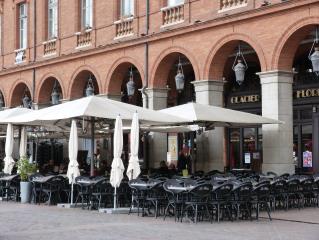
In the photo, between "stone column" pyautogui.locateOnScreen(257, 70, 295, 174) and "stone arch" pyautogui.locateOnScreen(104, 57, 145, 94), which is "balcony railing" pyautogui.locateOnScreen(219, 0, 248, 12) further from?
"stone arch" pyautogui.locateOnScreen(104, 57, 145, 94)

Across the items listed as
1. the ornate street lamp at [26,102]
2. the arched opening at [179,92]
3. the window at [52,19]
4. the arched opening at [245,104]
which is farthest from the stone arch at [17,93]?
the arched opening at [245,104]

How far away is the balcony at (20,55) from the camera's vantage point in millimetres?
31938

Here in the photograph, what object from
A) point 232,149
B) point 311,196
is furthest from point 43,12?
point 311,196

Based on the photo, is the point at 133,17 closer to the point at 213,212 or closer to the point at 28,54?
the point at 28,54

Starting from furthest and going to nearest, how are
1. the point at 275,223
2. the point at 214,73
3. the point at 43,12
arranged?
the point at 43,12 → the point at 214,73 → the point at 275,223

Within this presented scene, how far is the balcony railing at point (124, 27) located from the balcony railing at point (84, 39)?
78.8 inches

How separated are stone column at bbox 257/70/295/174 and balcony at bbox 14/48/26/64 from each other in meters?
16.3

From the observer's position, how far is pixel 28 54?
31.4m

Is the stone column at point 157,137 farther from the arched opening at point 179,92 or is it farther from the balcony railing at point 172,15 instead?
the balcony railing at point 172,15

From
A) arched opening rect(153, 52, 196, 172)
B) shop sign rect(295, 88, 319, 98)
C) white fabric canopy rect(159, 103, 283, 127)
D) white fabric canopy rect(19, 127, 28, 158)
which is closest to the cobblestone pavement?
white fabric canopy rect(159, 103, 283, 127)

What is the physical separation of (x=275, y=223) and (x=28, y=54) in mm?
20769

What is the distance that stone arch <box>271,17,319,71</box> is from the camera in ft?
59.7

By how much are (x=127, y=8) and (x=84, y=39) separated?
2.91 m

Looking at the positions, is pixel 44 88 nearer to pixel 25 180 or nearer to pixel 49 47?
pixel 49 47
